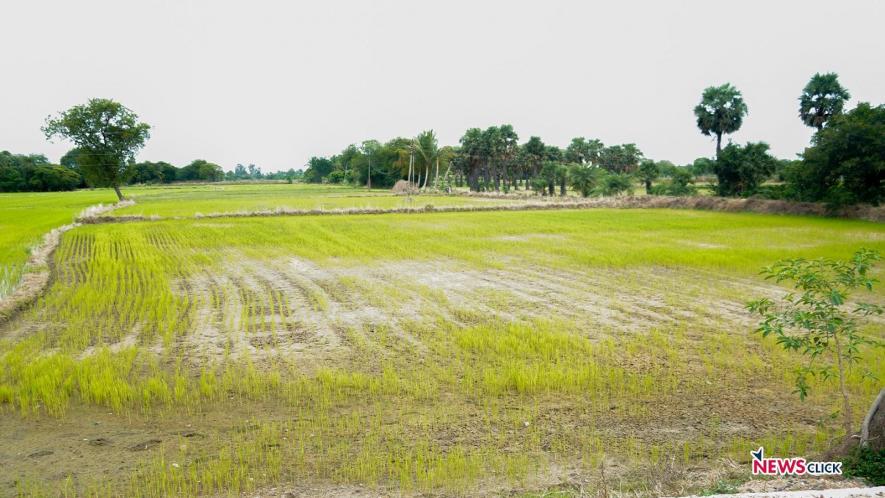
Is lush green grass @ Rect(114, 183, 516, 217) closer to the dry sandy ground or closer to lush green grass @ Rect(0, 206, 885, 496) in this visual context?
lush green grass @ Rect(0, 206, 885, 496)

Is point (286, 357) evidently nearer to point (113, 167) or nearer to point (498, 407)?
point (498, 407)

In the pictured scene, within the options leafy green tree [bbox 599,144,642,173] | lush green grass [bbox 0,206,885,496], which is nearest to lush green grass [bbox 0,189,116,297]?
lush green grass [bbox 0,206,885,496]

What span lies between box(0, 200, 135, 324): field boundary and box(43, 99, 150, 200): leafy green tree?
27.0 metres

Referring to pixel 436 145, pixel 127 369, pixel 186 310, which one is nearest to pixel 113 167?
pixel 436 145

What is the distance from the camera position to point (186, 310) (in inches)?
424

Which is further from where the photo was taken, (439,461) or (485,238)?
(485,238)

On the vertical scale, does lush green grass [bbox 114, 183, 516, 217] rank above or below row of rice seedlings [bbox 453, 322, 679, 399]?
above

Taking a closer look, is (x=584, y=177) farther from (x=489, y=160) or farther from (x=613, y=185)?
(x=489, y=160)

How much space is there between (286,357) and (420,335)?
221 cm

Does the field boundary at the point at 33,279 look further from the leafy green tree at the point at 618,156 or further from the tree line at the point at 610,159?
the leafy green tree at the point at 618,156

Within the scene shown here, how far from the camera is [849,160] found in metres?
27.4

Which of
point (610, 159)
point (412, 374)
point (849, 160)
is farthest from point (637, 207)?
point (610, 159)

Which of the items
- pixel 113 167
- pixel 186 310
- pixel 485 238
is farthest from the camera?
pixel 113 167

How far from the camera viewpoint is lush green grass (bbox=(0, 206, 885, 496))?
4941 millimetres
